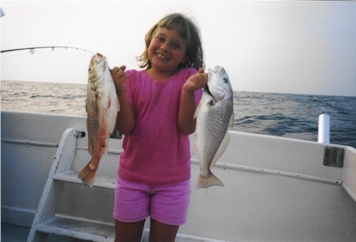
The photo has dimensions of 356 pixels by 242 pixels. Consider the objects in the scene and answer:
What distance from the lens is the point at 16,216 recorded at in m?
3.56

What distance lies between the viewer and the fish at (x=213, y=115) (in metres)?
1.60

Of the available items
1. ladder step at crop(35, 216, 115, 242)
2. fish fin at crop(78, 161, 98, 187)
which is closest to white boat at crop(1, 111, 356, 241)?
ladder step at crop(35, 216, 115, 242)

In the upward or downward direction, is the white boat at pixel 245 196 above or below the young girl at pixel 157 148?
below

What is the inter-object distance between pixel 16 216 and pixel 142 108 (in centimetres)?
253

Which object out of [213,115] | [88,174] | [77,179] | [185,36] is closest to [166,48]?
[185,36]

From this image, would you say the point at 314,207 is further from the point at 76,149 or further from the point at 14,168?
the point at 14,168

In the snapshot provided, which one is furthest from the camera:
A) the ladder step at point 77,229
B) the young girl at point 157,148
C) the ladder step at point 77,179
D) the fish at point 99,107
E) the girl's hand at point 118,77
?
the ladder step at point 77,179

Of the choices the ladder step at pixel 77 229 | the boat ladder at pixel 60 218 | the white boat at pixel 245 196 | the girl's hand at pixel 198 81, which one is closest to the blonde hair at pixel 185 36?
the girl's hand at pixel 198 81

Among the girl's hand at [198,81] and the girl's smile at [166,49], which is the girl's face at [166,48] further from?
the girl's hand at [198,81]

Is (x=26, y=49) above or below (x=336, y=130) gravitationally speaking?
above

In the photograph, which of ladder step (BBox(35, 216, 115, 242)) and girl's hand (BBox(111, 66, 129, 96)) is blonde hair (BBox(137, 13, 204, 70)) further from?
ladder step (BBox(35, 216, 115, 242))

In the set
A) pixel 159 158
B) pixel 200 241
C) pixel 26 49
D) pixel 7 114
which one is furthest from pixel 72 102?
pixel 159 158

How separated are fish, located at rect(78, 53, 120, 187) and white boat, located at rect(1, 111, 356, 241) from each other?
1298 mm

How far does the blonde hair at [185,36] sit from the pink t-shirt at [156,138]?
252 mm
